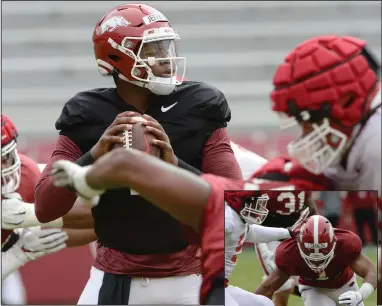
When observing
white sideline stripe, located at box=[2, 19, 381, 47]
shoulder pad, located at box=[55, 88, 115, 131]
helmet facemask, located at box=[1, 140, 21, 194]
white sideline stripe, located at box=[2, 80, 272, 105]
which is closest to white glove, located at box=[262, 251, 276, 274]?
shoulder pad, located at box=[55, 88, 115, 131]

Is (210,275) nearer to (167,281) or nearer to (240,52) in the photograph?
(167,281)

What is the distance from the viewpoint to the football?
92.6 inches

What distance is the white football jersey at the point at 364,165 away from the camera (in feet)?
9.01

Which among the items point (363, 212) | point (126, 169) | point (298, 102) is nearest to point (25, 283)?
point (298, 102)

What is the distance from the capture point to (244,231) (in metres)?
2.44

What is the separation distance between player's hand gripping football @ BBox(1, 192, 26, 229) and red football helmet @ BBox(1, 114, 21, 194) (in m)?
0.05

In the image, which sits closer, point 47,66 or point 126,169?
point 126,169

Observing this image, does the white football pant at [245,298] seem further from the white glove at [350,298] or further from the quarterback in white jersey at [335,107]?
the quarterback in white jersey at [335,107]

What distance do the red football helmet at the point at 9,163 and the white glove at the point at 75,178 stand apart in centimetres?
155

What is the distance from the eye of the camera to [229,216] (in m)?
2.29

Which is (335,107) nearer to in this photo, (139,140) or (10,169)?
(139,140)

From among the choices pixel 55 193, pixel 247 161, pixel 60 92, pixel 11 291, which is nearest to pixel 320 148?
pixel 247 161

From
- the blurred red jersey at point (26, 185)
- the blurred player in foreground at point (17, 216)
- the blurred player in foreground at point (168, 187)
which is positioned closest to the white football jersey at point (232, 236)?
the blurred player in foreground at point (168, 187)

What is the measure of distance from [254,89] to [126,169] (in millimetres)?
8731
